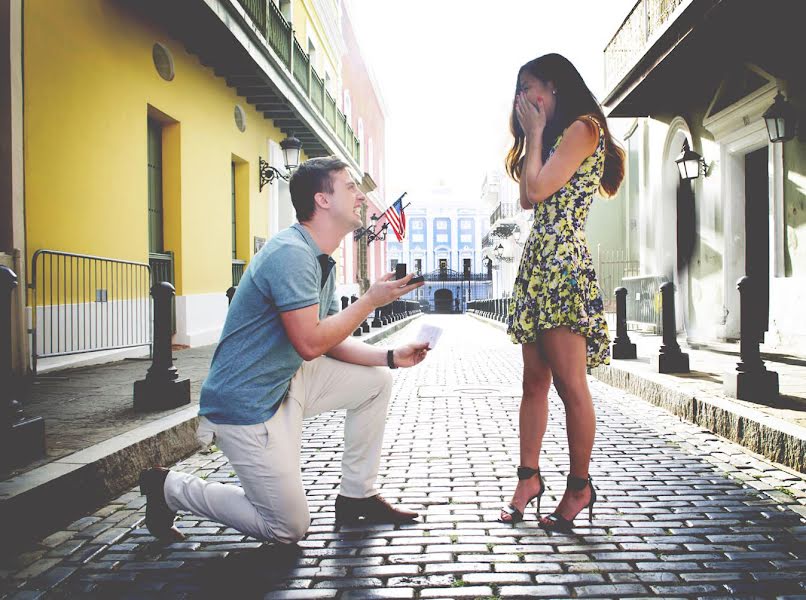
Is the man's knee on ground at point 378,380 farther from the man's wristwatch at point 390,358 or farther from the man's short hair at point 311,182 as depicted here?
the man's short hair at point 311,182

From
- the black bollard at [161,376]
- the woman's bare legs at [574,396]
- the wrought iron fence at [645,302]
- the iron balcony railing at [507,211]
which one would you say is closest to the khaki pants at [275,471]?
the woman's bare legs at [574,396]

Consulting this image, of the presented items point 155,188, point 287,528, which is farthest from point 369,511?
point 155,188

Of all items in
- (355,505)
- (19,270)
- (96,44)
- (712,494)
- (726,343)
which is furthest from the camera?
(726,343)

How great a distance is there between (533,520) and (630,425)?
2.40 metres

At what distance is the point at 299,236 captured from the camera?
2.60 metres

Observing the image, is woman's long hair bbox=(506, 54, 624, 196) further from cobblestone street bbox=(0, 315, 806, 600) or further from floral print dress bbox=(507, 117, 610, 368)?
cobblestone street bbox=(0, 315, 806, 600)

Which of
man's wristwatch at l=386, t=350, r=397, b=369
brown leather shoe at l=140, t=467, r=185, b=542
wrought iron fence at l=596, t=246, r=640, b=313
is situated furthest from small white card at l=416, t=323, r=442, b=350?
wrought iron fence at l=596, t=246, r=640, b=313

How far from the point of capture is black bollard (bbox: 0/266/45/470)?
3.07 m

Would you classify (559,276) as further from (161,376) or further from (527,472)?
(161,376)

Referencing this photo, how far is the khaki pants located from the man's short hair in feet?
2.09

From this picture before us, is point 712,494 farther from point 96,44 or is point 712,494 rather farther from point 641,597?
point 96,44

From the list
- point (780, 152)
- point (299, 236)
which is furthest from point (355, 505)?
point (780, 152)

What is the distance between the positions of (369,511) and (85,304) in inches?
202

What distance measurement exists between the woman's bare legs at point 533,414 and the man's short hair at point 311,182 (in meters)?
1.06
